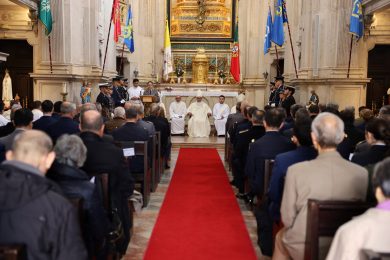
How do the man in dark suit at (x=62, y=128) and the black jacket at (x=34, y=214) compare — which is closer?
the black jacket at (x=34, y=214)

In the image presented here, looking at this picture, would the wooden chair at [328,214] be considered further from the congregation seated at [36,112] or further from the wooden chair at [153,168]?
the congregation seated at [36,112]

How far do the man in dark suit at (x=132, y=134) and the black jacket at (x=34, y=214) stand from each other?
4.19 meters

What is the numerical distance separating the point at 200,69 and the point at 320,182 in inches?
623

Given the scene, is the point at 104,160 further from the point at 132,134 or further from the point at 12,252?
the point at 132,134

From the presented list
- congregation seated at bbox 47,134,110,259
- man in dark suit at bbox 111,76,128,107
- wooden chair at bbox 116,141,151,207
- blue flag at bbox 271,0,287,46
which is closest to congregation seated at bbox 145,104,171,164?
wooden chair at bbox 116,141,151,207

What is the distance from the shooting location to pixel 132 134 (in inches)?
265

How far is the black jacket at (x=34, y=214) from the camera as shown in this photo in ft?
7.69

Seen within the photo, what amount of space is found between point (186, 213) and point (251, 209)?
0.95 meters

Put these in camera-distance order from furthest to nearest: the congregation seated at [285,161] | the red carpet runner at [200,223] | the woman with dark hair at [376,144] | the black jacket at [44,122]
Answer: the black jacket at [44,122] → the red carpet runner at [200,223] → the woman with dark hair at [376,144] → the congregation seated at [285,161]

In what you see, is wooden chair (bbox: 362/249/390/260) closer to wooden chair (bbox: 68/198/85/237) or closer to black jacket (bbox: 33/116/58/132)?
wooden chair (bbox: 68/198/85/237)

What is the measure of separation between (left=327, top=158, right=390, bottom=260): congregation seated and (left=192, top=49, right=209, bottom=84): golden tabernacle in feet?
54.2

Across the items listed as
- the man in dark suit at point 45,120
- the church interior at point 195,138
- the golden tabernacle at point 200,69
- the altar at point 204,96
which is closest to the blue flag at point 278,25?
the church interior at point 195,138

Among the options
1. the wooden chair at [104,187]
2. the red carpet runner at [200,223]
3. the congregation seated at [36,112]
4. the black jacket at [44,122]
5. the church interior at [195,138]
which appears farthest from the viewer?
the congregation seated at [36,112]

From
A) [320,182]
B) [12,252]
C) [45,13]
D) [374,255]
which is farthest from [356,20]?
[12,252]
